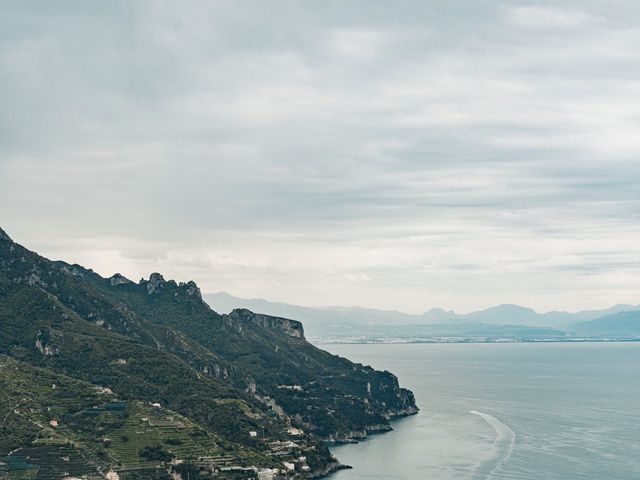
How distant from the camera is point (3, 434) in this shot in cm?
19762

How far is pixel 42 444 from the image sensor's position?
19500 centimetres

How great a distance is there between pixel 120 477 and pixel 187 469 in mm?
16692

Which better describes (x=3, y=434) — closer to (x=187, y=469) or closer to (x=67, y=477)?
(x=67, y=477)

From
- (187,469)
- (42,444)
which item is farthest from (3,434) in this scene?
(187,469)

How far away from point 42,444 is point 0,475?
652 inches

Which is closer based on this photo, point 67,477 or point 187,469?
point 67,477

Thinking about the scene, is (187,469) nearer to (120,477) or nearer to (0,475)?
(120,477)

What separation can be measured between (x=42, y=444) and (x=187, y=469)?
34.8 metres

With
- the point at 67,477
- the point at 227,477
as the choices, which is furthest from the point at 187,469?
the point at 67,477

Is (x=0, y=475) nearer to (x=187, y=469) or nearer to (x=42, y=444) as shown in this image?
(x=42, y=444)

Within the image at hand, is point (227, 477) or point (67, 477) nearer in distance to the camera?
point (67, 477)

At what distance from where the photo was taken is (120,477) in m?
190

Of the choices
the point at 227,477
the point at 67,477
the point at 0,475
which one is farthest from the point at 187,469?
the point at 0,475

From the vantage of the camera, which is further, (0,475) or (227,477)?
(227,477)
